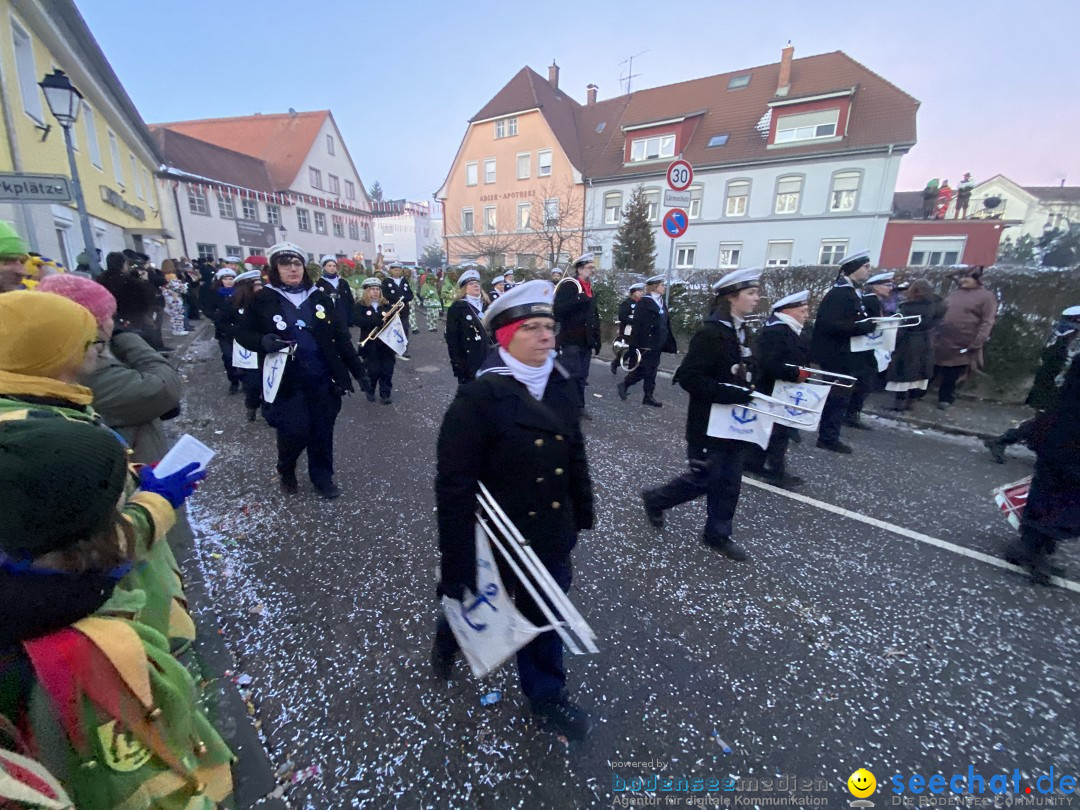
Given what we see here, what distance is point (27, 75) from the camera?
8.95m

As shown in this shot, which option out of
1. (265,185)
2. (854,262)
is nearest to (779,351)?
(854,262)

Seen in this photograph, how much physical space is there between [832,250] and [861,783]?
26.0m

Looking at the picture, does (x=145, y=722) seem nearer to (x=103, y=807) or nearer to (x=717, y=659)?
(x=103, y=807)

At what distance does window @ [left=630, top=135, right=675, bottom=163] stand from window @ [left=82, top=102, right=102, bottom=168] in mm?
23789

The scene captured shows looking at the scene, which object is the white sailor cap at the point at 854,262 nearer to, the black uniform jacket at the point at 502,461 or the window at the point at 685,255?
the black uniform jacket at the point at 502,461

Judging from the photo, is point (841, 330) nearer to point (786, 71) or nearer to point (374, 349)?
point (374, 349)

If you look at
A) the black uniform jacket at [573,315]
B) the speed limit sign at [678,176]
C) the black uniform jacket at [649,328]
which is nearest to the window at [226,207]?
the speed limit sign at [678,176]

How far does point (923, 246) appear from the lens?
25812 millimetres

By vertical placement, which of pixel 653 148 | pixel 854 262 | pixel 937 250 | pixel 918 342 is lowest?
pixel 918 342

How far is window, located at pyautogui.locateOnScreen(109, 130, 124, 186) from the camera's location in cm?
1500

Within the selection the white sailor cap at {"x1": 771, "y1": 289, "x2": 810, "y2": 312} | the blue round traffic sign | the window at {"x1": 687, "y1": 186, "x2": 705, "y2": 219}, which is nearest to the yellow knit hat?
the white sailor cap at {"x1": 771, "y1": 289, "x2": 810, "y2": 312}

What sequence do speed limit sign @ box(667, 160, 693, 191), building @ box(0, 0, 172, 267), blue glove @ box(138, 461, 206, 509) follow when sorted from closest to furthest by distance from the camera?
blue glove @ box(138, 461, 206, 509)
speed limit sign @ box(667, 160, 693, 191)
building @ box(0, 0, 172, 267)

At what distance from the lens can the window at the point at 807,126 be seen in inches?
886

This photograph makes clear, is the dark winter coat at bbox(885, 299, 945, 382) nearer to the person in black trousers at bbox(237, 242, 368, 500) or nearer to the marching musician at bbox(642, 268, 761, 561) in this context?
the marching musician at bbox(642, 268, 761, 561)
